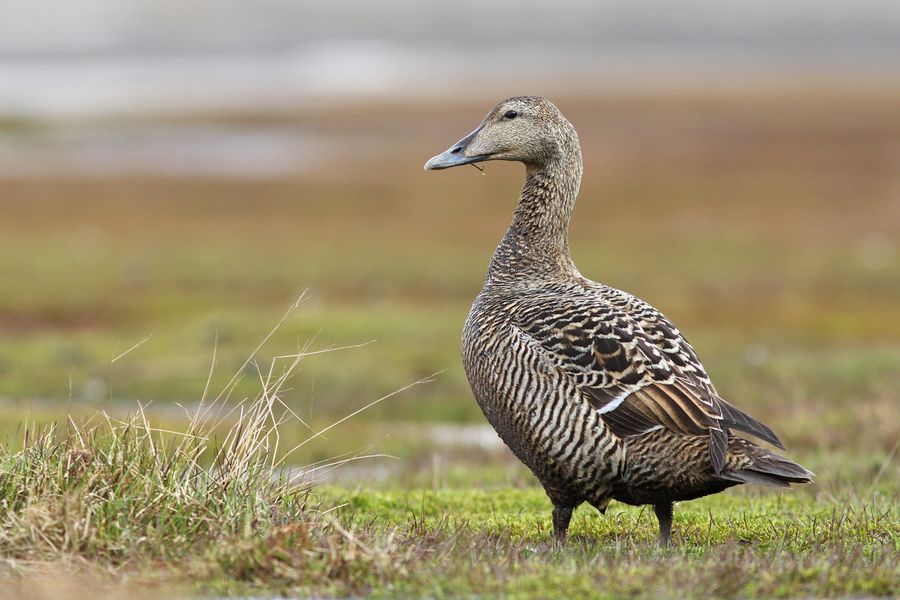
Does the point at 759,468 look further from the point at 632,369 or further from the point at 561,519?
the point at 561,519

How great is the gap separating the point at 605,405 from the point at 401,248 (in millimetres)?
20303

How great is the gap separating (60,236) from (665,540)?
24.6 meters

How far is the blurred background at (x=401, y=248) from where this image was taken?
14695mm

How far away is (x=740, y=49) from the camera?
134 m

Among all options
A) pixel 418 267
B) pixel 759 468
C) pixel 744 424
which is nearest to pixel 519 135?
pixel 744 424

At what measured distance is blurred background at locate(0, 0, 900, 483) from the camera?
14.7m

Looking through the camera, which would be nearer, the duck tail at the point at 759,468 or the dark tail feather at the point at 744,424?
the duck tail at the point at 759,468

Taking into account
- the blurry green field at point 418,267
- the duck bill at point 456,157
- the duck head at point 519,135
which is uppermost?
the duck head at point 519,135

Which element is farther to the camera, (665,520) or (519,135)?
(519,135)

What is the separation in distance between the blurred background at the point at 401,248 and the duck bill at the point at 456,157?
6.79 feet

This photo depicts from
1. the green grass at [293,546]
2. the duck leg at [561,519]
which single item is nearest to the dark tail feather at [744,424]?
the green grass at [293,546]

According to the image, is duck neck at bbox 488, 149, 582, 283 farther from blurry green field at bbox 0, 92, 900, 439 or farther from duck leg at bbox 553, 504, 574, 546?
blurry green field at bbox 0, 92, 900, 439

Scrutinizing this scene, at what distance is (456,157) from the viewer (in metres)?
7.96

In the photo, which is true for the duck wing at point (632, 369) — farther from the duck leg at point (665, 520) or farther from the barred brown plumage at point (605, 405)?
the duck leg at point (665, 520)
